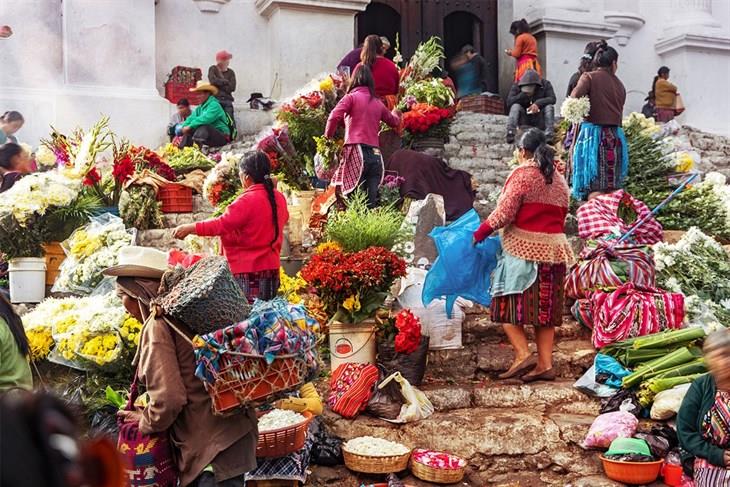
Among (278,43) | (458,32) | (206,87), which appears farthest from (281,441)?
(458,32)

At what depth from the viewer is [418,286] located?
7.50 metres

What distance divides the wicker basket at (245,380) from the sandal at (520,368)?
349cm

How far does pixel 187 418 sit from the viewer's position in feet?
12.6

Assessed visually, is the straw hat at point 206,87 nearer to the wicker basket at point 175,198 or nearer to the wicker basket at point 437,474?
the wicker basket at point 175,198

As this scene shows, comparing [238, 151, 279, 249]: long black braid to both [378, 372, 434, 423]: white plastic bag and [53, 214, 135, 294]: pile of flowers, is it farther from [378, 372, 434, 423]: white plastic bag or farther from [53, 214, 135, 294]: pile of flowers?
[53, 214, 135, 294]: pile of flowers

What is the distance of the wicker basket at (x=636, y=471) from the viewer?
18.4 ft

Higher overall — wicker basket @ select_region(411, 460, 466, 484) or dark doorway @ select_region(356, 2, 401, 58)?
dark doorway @ select_region(356, 2, 401, 58)

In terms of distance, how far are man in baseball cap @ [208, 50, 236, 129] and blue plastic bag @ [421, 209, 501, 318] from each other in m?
6.56

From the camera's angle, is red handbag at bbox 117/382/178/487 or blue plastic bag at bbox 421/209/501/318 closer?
red handbag at bbox 117/382/178/487

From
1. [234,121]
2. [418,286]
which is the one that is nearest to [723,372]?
[418,286]

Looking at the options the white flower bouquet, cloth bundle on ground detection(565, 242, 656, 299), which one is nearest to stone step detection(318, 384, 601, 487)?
cloth bundle on ground detection(565, 242, 656, 299)

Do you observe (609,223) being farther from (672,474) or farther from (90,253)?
(90,253)

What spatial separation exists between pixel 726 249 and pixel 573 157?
6.05ft

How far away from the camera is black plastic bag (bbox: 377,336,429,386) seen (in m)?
6.79
